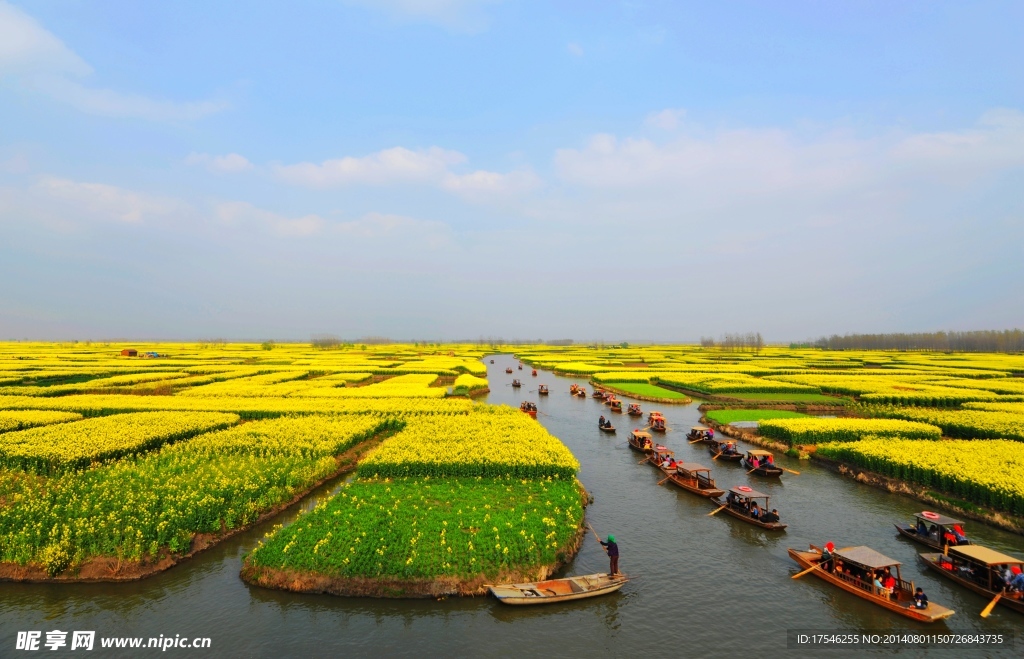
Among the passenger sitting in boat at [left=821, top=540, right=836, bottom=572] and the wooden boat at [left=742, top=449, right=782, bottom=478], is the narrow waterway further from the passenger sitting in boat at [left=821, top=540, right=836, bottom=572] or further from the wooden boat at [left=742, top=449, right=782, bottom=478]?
the wooden boat at [left=742, top=449, right=782, bottom=478]

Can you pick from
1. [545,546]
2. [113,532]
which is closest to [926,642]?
[545,546]

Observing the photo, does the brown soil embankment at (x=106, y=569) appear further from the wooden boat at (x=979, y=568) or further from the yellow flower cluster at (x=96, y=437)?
the wooden boat at (x=979, y=568)

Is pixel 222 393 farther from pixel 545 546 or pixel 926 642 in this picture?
pixel 926 642

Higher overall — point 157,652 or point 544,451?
point 544,451

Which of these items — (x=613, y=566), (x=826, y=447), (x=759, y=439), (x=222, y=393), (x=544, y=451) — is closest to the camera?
(x=613, y=566)

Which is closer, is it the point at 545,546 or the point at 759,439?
the point at 545,546

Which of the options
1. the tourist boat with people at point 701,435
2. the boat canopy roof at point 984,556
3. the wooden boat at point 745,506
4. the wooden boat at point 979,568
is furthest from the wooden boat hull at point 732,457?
the boat canopy roof at point 984,556
